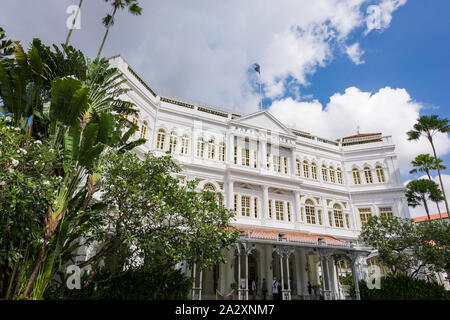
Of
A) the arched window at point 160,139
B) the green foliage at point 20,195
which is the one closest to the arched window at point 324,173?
the arched window at point 160,139

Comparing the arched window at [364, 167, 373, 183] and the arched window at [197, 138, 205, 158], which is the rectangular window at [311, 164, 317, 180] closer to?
the arched window at [364, 167, 373, 183]

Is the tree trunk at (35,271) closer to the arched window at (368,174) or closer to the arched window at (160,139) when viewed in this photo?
the arched window at (160,139)

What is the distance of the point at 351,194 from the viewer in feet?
87.0

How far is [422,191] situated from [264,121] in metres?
18.4

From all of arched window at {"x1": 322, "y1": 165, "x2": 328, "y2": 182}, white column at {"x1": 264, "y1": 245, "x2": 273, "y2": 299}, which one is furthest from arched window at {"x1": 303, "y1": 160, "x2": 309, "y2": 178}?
white column at {"x1": 264, "y1": 245, "x2": 273, "y2": 299}

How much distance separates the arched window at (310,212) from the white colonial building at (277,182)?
89mm

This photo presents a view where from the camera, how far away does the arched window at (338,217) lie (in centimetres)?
2517

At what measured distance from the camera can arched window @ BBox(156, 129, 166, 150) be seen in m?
20.6

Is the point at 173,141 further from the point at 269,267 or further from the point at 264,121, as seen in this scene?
the point at 269,267

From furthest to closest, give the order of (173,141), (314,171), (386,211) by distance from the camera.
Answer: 1. (314,171)
2. (386,211)
3. (173,141)

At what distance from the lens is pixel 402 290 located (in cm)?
1617

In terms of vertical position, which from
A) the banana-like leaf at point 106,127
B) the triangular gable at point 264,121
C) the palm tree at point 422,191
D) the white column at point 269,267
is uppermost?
the triangular gable at point 264,121

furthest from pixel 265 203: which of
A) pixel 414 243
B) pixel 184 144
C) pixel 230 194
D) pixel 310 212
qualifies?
pixel 414 243
